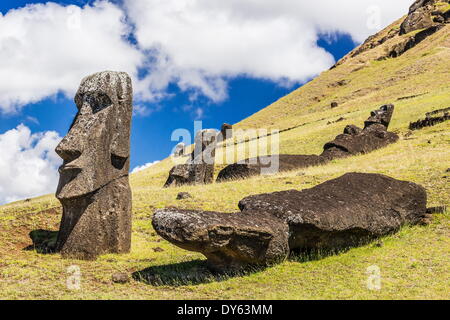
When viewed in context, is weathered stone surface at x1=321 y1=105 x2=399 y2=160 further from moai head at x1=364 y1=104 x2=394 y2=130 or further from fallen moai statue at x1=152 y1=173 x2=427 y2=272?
fallen moai statue at x1=152 y1=173 x2=427 y2=272

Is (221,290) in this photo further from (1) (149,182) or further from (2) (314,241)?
(1) (149,182)

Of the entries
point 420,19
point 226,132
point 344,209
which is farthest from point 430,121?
point 420,19

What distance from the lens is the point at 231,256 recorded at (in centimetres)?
1016

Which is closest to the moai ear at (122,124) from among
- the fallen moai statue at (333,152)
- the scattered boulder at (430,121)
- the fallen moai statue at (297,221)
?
the fallen moai statue at (297,221)

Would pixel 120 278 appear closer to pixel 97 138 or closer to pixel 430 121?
pixel 97 138

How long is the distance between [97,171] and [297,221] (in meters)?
5.48

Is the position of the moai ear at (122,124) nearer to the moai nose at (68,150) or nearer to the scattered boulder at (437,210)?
the moai nose at (68,150)

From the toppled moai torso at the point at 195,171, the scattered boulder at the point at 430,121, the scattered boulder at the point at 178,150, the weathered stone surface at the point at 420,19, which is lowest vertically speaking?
the toppled moai torso at the point at 195,171

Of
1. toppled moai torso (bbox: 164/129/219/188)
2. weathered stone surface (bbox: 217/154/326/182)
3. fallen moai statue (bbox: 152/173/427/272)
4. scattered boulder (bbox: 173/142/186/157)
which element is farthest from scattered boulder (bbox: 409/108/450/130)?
scattered boulder (bbox: 173/142/186/157)

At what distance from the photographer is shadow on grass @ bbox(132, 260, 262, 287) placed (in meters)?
9.83

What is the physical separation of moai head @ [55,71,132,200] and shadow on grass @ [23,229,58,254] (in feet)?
5.71

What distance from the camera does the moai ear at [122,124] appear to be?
1290cm

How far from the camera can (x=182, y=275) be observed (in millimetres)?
10195
